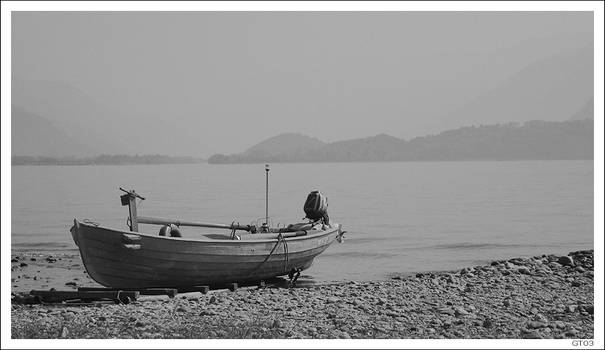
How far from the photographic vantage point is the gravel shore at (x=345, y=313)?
11.6 m

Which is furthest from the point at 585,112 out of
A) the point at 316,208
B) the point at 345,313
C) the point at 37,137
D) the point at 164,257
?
the point at 164,257

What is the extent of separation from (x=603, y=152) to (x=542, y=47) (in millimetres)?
11843

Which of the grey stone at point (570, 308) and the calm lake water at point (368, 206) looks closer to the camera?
the grey stone at point (570, 308)

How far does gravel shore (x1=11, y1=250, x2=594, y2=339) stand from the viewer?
38.1ft

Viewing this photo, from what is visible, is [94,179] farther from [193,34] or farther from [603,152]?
[603,152]

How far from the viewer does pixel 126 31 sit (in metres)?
20.9

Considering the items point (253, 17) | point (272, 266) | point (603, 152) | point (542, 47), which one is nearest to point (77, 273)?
point (272, 266)

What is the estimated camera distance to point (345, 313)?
42.2 feet

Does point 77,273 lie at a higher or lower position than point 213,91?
lower

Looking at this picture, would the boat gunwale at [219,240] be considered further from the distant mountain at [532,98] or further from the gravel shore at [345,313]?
the distant mountain at [532,98]

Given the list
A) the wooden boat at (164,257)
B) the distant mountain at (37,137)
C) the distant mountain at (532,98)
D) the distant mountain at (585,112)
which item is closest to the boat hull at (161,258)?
the wooden boat at (164,257)

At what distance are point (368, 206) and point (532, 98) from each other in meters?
8.56

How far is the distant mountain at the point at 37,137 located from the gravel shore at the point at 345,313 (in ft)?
38.8

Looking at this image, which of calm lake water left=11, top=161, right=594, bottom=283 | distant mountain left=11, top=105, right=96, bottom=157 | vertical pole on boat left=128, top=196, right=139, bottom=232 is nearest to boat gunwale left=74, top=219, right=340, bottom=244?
vertical pole on boat left=128, top=196, right=139, bottom=232
